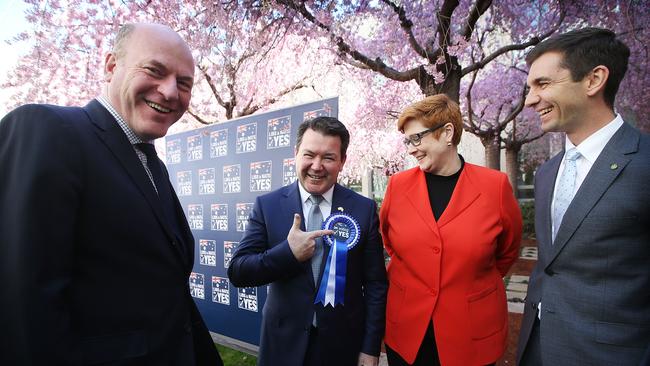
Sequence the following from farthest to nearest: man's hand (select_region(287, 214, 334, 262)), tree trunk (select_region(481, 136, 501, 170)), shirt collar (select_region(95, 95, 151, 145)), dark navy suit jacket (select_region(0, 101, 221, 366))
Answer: tree trunk (select_region(481, 136, 501, 170)) → man's hand (select_region(287, 214, 334, 262)) → shirt collar (select_region(95, 95, 151, 145)) → dark navy suit jacket (select_region(0, 101, 221, 366))

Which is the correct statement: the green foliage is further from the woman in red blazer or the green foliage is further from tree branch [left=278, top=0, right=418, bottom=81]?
the woman in red blazer

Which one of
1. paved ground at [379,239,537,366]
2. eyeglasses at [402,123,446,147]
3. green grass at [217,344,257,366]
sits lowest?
green grass at [217,344,257,366]

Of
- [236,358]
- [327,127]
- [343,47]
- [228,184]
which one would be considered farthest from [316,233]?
[343,47]

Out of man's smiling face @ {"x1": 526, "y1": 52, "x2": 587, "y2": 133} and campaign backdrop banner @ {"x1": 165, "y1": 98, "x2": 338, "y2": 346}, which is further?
campaign backdrop banner @ {"x1": 165, "y1": 98, "x2": 338, "y2": 346}

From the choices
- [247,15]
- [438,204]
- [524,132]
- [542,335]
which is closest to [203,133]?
[247,15]

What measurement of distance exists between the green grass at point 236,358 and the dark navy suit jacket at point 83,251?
2982 millimetres

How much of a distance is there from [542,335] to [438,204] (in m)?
0.84

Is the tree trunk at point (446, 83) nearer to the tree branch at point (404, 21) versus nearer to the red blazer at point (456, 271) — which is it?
the tree branch at point (404, 21)

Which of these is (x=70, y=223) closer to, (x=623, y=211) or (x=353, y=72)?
(x=623, y=211)

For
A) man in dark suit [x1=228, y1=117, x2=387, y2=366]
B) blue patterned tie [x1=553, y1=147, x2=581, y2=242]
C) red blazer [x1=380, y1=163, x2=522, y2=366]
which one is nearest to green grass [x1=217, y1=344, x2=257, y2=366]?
man in dark suit [x1=228, y1=117, x2=387, y2=366]

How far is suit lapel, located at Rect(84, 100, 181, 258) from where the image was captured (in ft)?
3.99

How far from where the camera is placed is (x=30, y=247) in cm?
92

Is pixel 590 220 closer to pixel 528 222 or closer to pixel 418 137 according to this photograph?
pixel 418 137

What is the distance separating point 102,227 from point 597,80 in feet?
7.09
